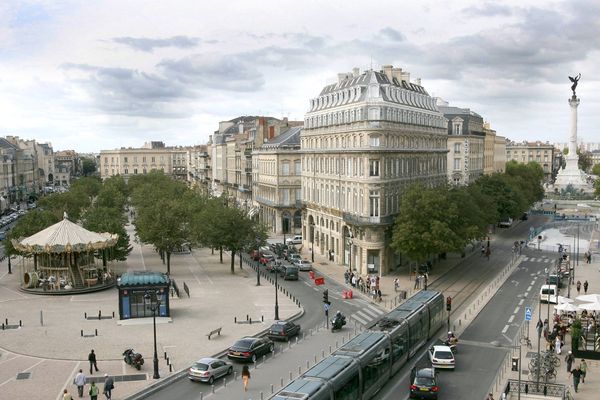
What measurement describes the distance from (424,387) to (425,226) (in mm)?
29943

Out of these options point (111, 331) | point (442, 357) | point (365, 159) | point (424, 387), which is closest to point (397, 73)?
point (365, 159)

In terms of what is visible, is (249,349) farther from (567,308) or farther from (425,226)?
(425,226)

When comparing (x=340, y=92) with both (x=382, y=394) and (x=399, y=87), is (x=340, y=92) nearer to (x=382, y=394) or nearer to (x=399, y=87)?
(x=399, y=87)

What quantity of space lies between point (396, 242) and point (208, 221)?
20.4 metres

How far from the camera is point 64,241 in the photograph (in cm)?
5694

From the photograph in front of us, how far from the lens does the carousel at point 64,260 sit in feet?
185

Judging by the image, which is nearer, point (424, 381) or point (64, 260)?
point (424, 381)

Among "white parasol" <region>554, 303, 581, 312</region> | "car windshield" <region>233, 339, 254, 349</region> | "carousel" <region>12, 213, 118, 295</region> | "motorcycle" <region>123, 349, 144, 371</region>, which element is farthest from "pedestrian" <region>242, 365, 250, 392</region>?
"carousel" <region>12, 213, 118, 295</region>

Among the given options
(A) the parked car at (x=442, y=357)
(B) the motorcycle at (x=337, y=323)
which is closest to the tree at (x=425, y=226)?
(B) the motorcycle at (x=337, y=323)

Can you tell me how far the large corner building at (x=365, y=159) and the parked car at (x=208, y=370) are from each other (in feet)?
103

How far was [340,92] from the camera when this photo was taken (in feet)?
239

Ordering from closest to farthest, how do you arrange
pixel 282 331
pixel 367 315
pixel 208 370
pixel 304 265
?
pixel 208 370
pixel 282 331
pixel 367 315
pixel 304 265

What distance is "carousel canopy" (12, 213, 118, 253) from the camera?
5638cm

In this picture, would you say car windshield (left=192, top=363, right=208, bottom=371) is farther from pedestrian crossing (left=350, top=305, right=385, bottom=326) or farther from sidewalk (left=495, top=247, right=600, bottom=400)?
pedestrian crossing (left=350, top=305, right=385, bottom=326)
